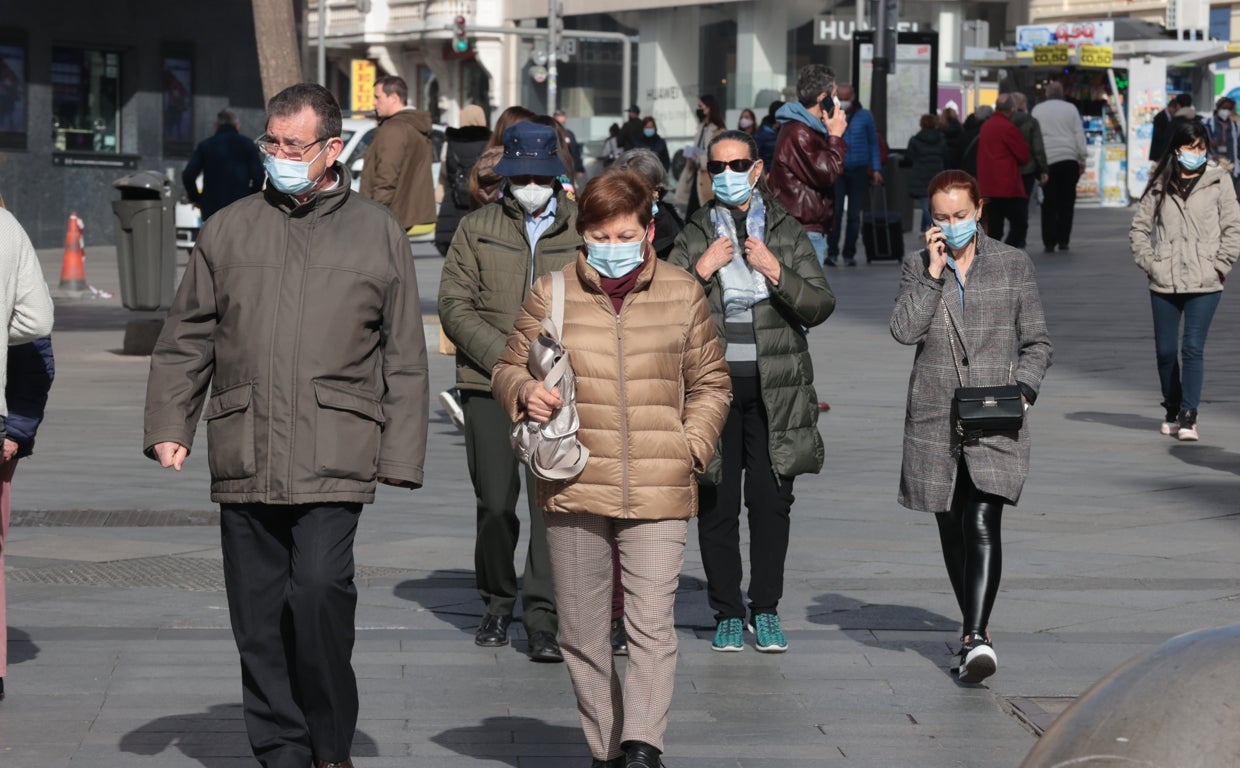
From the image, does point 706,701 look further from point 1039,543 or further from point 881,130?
point 881,130

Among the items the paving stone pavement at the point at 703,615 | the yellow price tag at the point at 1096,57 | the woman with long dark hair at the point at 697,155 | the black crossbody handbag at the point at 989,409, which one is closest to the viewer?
the paving stone pavement at the point at 703,615

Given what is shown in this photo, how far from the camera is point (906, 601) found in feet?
26.1

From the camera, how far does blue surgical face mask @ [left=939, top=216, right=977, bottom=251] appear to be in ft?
22.2

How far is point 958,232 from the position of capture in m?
6.78

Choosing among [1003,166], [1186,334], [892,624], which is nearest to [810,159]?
[1186,334]

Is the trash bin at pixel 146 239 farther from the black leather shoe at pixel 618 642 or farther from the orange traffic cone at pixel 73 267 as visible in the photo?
the black leather shoe at pixel 618 642

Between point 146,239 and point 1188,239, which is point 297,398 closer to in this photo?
point 1188,239

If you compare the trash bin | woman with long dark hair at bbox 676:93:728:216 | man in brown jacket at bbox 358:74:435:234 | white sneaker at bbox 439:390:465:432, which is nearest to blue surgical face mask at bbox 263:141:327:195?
white sneaker at bbox 439:390:465:432

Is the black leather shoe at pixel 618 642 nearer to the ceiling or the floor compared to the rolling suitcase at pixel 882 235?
nearer to the floor

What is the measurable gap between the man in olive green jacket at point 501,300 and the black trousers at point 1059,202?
17912 millimetres

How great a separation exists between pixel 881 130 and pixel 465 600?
18.1 m

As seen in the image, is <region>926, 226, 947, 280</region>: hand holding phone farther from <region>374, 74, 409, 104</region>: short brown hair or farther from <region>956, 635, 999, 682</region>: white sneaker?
<region>374, 74, 409, 104</region>: short brown hair

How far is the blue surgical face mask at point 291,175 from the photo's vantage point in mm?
5125

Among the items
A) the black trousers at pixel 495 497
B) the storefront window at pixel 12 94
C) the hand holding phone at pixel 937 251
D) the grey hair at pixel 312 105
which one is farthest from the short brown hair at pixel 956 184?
the storefront window at pixel 12 94
